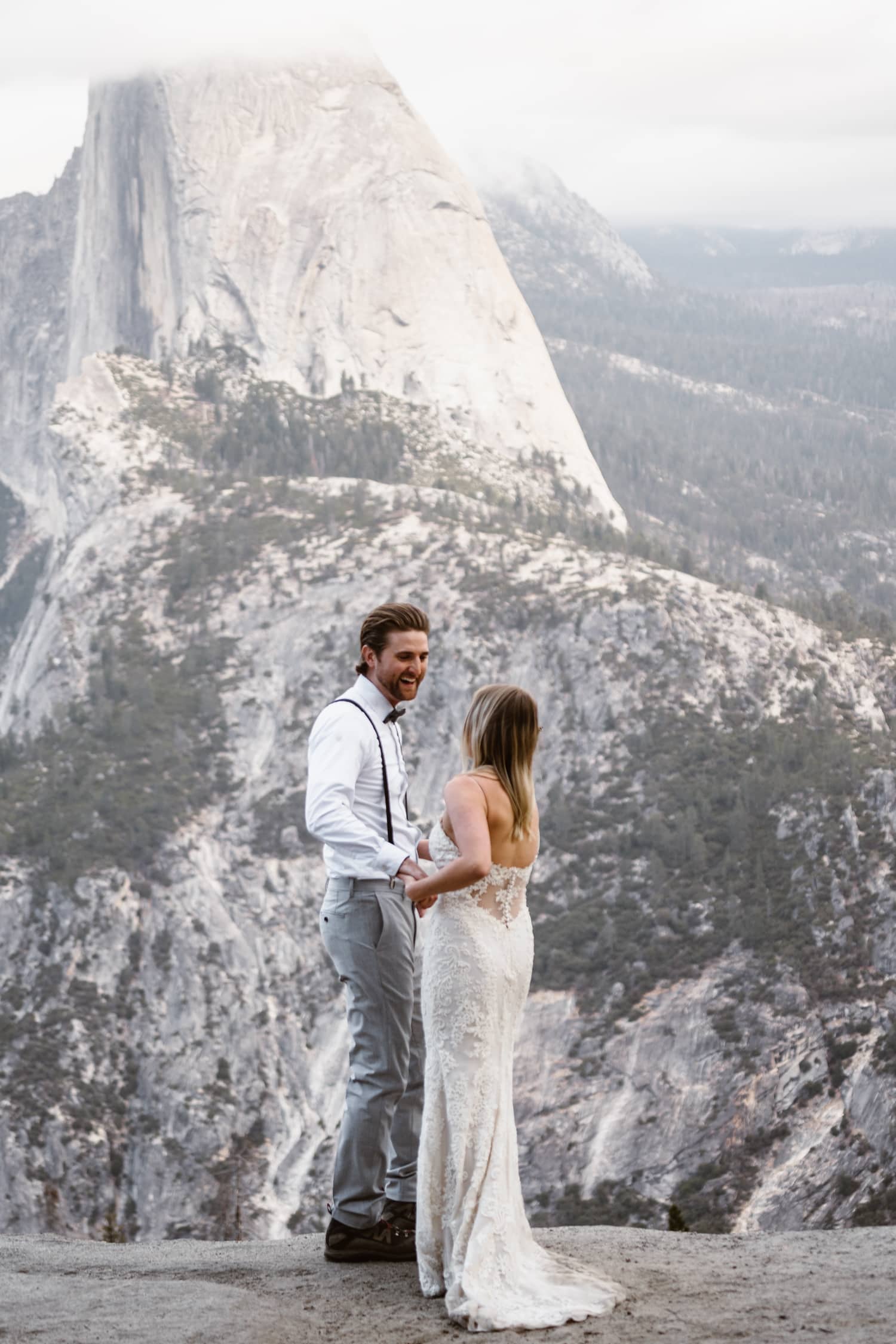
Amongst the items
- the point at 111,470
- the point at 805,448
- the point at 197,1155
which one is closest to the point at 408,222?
the point at 111,470

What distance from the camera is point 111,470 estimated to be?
71.9 m

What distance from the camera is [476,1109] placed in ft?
25.0

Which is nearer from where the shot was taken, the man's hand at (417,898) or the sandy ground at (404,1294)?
the sandy ground at (404,1294)

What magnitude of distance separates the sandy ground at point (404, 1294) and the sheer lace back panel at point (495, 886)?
86.8 inches

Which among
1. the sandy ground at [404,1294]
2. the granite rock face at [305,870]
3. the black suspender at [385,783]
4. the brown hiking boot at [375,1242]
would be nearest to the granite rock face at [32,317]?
the granite rock face at [305,870]

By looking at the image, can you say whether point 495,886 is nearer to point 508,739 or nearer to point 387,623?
point 508,739

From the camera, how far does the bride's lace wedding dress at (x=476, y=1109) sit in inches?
294

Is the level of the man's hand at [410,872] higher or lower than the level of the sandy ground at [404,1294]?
higher

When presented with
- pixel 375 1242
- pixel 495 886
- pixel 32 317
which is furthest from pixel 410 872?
pixel 32 317

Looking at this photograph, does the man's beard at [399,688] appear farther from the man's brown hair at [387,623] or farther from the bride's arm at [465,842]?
the bride's arm at [465,842]

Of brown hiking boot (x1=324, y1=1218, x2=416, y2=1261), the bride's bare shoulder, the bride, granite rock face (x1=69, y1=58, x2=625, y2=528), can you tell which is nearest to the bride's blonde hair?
the bride

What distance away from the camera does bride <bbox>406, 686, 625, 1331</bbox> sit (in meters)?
7.38

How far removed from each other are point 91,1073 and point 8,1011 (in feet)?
12.7

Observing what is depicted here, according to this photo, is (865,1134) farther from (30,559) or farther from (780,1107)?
(30,559)
